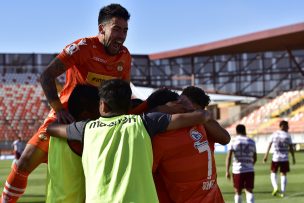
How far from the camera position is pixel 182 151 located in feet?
15.0

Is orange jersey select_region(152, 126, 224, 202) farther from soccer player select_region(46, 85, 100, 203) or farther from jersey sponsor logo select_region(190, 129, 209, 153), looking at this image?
soccer player select_region(46, 85, 100, 203)

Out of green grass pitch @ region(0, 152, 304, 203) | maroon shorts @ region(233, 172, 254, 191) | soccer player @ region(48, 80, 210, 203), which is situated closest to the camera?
soccer player @ region(48, 80, 210, 203)

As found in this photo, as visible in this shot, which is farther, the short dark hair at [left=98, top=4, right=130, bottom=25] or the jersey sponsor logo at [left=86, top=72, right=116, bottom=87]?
the jersey sponsor logo at [left=86, top=72, right=116, bottom=87]

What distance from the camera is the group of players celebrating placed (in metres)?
4.11

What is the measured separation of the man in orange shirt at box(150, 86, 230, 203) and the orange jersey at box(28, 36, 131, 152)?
3.37 feet

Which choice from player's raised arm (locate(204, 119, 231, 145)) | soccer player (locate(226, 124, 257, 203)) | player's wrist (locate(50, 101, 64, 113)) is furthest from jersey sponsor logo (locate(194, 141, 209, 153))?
soccer player (locate(226, 124, 257, 203))

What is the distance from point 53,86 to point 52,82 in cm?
4

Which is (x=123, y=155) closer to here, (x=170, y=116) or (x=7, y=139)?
(x=170, y=116)

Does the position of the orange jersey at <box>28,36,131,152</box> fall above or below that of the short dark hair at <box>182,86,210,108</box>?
above

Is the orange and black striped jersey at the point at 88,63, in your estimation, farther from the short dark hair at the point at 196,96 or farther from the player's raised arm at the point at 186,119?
the player's raised arm at the point at 186,119

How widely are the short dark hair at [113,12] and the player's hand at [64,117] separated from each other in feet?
3.14

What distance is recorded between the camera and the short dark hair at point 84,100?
185 inches

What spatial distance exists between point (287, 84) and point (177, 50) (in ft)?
36.9

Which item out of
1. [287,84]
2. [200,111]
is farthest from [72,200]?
[287,84]
